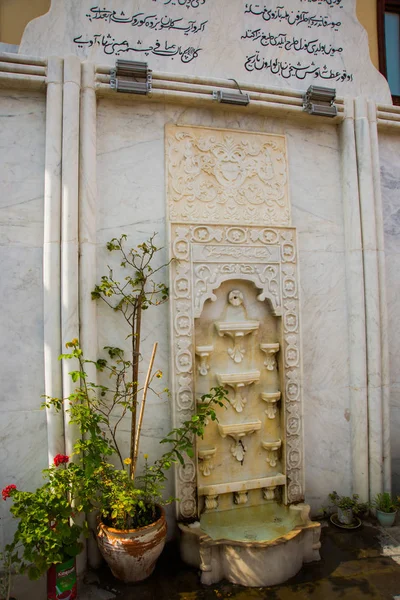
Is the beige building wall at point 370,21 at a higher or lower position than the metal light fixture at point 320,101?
higher

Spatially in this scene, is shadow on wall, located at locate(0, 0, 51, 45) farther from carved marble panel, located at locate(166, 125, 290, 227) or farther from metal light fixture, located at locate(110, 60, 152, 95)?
carved marble panel, located at locate(166, 125, 290, 227)

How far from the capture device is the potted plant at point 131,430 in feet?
8.80

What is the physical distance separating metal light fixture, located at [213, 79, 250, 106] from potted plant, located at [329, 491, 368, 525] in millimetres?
3316

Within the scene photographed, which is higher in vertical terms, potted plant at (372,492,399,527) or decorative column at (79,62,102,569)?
decorative column at (79,62,102,569)

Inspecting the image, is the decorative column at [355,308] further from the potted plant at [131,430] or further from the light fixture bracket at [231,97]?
the potted plant at [131,430]

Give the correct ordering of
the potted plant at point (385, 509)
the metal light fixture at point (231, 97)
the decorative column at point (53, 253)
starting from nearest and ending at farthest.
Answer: the decorative column at point (53, 253), the metal light fixture at point (231, 97), the potted plant at point (385, 509)

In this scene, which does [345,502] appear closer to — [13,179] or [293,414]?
[293,414]

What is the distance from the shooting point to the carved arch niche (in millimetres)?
3254

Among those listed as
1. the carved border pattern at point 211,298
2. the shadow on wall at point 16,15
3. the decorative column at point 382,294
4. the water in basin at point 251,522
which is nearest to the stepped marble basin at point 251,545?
the water in basin at point 251,522

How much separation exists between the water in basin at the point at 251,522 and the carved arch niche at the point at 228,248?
0.15 metres

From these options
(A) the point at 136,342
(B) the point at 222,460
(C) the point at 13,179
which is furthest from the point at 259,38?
(B) the point at 222,460

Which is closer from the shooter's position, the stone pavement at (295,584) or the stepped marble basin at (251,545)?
the stone pavement at (295,584)

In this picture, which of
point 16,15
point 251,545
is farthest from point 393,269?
point 16,15

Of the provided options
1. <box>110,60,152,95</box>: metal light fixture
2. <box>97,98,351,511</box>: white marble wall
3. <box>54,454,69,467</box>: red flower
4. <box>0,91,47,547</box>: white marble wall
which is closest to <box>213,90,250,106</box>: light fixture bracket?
<box>97,98,351,511</box>: white marble wall
